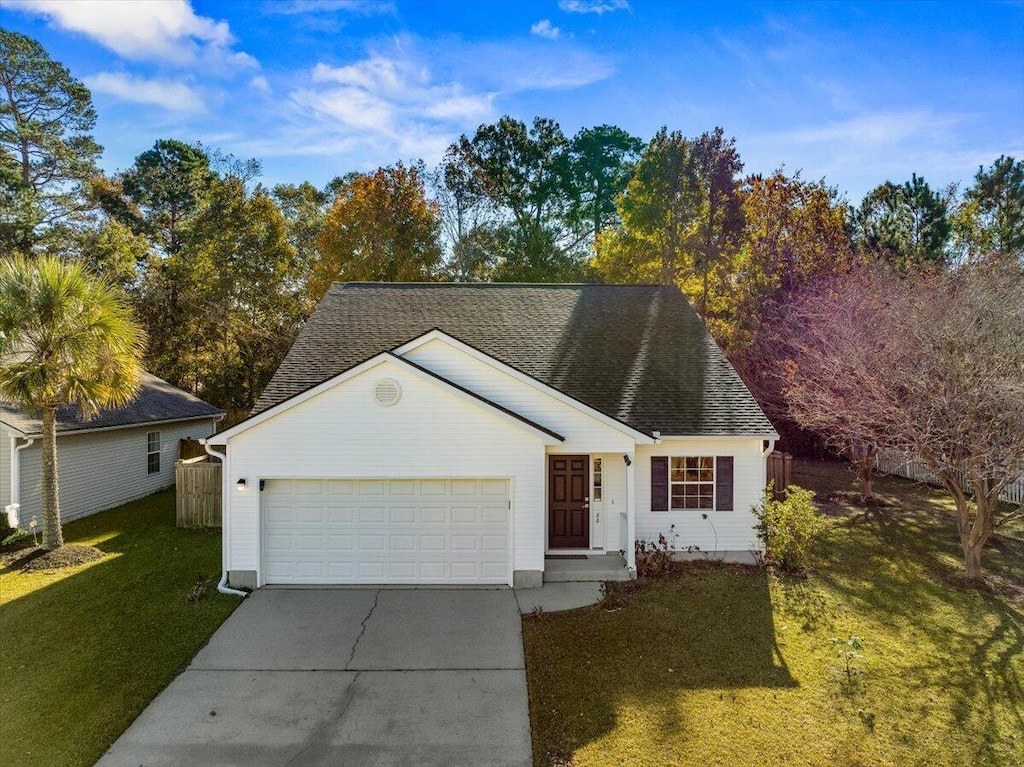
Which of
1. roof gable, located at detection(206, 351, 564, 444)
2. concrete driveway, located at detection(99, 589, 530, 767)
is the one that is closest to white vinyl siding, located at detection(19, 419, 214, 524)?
roof gable, located at detection(206, 351, 564, 444)

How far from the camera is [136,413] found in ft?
55.8

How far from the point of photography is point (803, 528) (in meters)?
11.1

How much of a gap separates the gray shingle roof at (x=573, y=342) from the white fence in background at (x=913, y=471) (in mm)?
7207

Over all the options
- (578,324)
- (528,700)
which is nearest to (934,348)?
(578,324)

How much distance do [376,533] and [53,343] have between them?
8.32 metres

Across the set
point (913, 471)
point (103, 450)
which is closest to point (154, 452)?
point (103, 450)

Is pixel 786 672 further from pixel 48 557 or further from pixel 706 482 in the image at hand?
pixel 48 557

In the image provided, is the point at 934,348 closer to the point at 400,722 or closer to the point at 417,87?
the point at 400,722

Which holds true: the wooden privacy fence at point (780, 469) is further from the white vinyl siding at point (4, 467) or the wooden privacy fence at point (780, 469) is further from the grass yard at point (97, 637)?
the white vinyl siding at point (4, 467)

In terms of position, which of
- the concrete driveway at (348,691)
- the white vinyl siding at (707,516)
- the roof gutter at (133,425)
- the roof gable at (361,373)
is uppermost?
the roof gable at (361,373)

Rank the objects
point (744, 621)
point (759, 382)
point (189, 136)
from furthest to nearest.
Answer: point (189, 136), point (759, 382), point (744, 621)

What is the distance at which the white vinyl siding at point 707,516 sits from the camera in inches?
458

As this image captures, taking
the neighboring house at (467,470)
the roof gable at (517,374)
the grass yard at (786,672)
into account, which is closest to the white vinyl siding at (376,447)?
the neighboring house at (467,470)

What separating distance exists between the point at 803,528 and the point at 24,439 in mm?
17818
